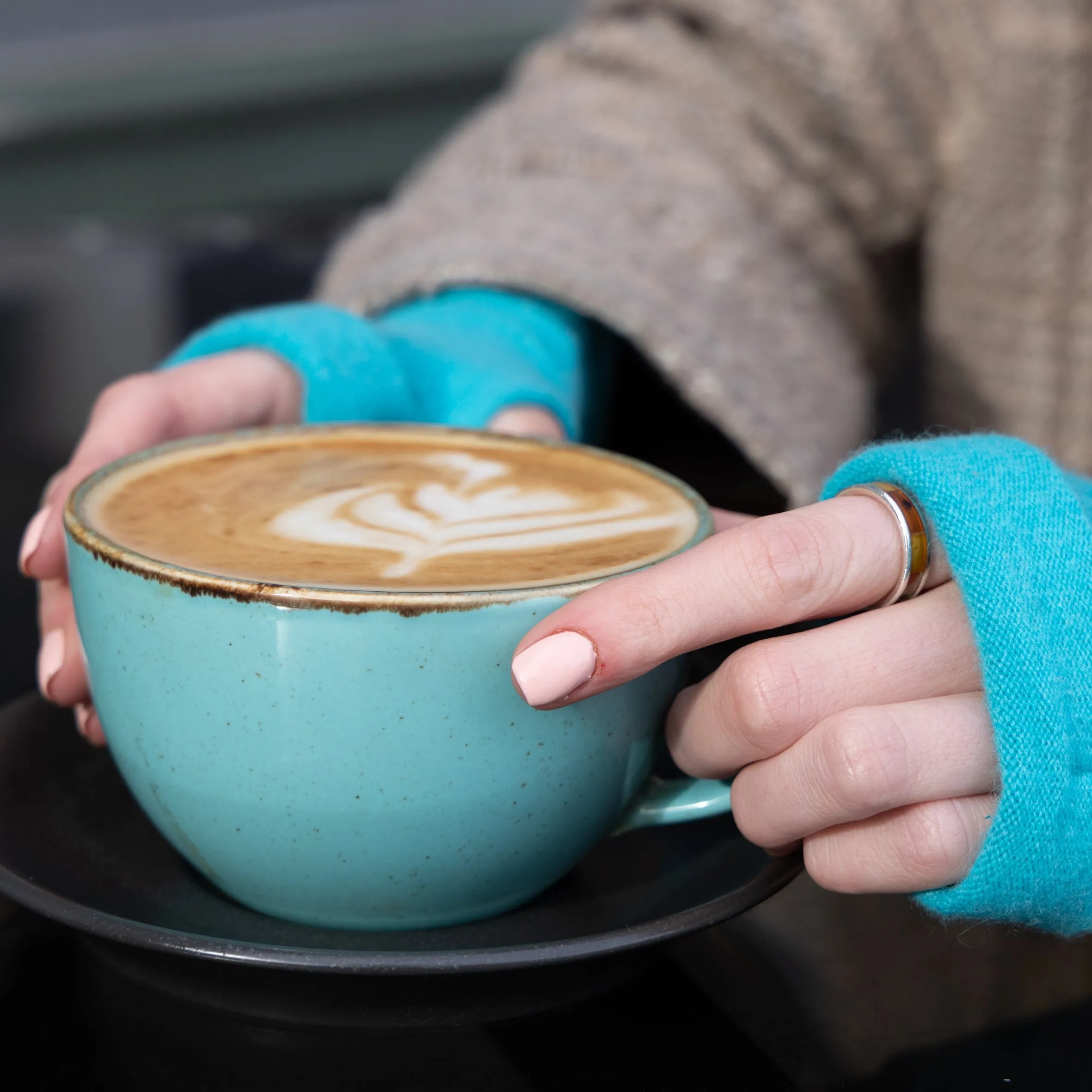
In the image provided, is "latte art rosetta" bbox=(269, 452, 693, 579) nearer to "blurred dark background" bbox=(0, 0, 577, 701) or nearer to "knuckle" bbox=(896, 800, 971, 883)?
"knuckle" bbox=(896, 800, 971, 883)

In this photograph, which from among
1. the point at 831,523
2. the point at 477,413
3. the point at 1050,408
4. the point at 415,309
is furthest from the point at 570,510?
the point at 1050,408

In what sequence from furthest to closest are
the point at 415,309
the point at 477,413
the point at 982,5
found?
the point at 982,5 < the point at 415,309 < the point at 477,413

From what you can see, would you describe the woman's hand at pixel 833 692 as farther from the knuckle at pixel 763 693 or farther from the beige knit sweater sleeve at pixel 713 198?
the beige knit sweater sleeve at pixel 713 198

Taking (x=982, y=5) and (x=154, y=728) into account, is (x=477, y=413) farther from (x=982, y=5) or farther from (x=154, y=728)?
(x=982, y=5)

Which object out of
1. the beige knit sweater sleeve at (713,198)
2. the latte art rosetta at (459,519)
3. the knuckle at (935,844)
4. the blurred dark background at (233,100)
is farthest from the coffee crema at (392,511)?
the blurred dark background at (233,100)

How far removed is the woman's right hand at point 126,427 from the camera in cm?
43

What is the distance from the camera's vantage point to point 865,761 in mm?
346

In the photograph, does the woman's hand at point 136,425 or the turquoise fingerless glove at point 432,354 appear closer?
the woman's hand at point 136,425

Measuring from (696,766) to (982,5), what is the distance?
780mm

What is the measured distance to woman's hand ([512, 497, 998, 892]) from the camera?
1.14 feet

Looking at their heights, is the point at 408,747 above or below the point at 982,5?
below

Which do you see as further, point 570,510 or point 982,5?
point 982,5

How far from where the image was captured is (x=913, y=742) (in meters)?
0.35

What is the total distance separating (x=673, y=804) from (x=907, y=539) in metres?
0.12
